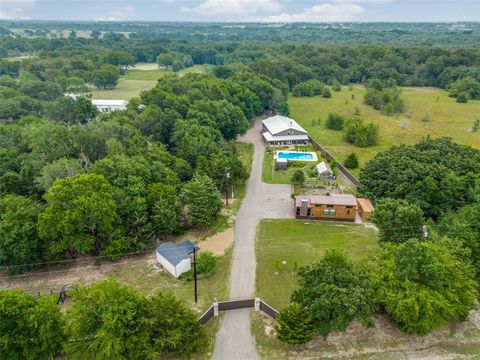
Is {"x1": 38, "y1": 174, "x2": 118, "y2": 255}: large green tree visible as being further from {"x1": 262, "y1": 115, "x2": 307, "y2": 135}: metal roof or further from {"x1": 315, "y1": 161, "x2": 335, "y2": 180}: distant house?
{"x1": 262, "y1": 115, "x2": 307, "y2": 135}: metal roof

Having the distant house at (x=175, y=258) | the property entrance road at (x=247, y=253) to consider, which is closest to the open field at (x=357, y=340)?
the property entrance road at (x=247, y=253)

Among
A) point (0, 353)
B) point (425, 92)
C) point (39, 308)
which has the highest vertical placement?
point (39, 308)

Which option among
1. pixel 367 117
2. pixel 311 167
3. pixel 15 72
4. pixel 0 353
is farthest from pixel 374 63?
pixel 0 353

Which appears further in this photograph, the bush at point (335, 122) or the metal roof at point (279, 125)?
the bush at point (335, 122)

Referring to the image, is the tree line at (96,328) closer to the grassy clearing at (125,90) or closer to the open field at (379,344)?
the open field at (379,344)

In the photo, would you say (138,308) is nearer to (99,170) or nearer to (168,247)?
(168,247)

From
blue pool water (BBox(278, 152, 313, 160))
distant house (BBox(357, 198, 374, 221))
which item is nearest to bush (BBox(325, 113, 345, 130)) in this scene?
blue pool water (BBox(278, 152, 313, 160))
